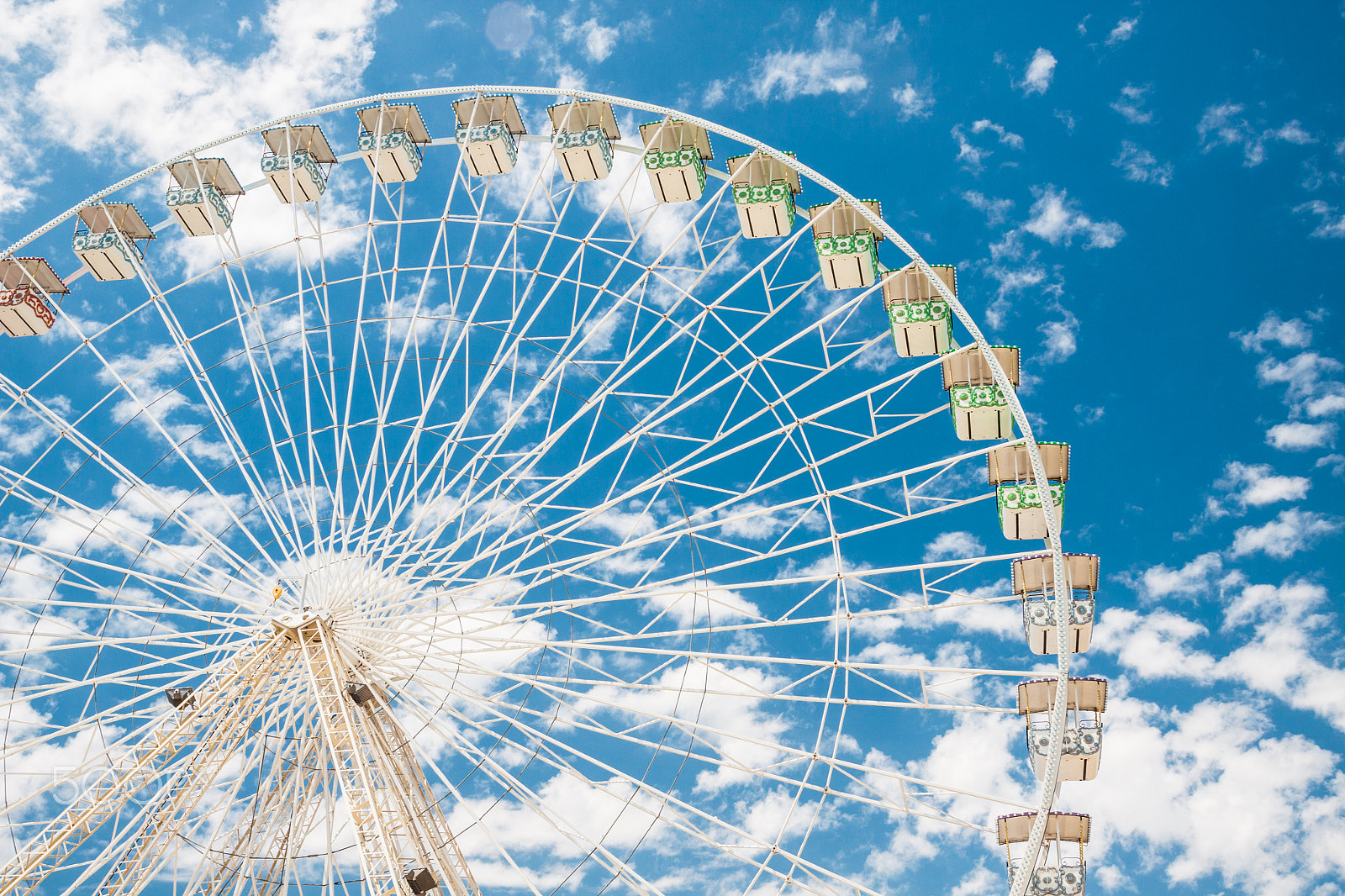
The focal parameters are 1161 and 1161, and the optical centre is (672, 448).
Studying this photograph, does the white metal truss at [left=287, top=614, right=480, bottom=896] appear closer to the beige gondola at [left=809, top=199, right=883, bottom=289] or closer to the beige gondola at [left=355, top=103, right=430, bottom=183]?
the beige gondola at [left=355, top=103, right=430, bottom=183]

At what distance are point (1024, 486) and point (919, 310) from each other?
4593 millimetres

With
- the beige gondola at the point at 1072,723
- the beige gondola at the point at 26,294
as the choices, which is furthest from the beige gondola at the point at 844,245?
the beige gondola at the point at 26,294

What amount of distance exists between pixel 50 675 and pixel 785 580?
16.7 m

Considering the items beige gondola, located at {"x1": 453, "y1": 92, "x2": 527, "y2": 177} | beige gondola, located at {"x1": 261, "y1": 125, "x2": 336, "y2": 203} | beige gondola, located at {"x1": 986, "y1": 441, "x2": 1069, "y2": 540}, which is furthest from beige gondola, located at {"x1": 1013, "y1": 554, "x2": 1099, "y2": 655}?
beige gondola, located at {"x1": 261, "y1": 125, "x2": 336, "y2": 203}

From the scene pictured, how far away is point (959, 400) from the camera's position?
26422mm

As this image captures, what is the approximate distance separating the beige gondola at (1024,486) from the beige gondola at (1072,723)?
3362 millimetres

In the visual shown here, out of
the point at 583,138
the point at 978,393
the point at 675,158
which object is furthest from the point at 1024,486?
the point at 583,138

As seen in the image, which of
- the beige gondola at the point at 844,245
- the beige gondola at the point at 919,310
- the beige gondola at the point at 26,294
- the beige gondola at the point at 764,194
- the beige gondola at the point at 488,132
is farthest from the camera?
the beige gondola at the point at 26,294

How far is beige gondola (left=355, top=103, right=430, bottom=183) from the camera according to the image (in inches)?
1144

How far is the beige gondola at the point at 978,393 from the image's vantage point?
26.4 m

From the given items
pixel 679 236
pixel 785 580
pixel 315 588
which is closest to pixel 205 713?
A: pixel 315 588

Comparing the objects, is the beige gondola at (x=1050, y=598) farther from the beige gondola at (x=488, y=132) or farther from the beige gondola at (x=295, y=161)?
the beige gondola at (x=295, y=161)

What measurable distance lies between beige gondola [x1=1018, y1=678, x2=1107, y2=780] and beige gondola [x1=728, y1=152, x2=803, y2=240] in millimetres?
12081

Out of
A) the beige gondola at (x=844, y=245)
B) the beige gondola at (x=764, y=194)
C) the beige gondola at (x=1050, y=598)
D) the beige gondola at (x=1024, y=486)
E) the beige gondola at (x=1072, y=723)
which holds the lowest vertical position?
the beige gondola at (x=1072, y=723)
